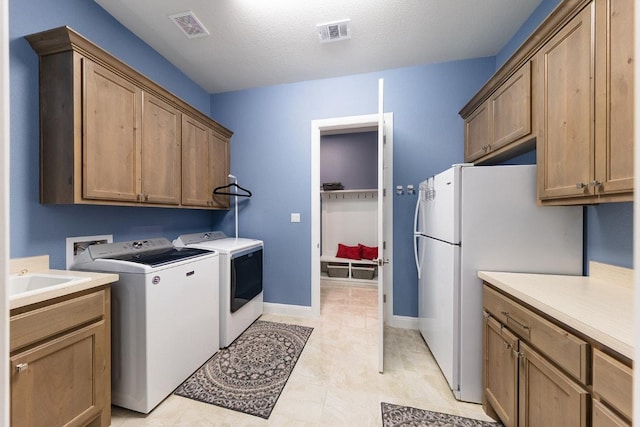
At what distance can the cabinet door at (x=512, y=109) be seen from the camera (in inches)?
62.4

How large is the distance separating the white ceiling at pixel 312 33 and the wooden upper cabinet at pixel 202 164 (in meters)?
0.72

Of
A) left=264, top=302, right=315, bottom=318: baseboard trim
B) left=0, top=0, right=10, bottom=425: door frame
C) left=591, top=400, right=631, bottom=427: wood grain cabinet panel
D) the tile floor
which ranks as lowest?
the tile floor

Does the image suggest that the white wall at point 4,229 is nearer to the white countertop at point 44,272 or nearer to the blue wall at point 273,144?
the white countertop at point 44,272

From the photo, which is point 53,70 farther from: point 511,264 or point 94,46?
point 511,264

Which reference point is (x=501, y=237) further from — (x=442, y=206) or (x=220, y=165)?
(x=220, y=165)

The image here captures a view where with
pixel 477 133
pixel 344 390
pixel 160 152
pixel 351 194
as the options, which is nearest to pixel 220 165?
pixel 160 152

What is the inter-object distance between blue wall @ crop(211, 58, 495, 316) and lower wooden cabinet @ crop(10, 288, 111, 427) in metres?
1.80

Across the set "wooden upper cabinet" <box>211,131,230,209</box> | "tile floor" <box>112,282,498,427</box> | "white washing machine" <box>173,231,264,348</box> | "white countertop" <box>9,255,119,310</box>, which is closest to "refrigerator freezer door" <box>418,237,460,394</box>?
"tile floor" <box>112,282,498,427</box>

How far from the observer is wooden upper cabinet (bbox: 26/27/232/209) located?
150 centimetres

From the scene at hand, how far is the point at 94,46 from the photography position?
1.57 meters

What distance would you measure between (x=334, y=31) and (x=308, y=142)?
1.11 metres

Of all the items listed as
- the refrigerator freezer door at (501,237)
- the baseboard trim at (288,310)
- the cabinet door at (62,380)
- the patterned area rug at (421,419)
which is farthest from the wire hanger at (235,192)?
the patterned area rug at (421,419)

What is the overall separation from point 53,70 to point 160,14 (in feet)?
3.01

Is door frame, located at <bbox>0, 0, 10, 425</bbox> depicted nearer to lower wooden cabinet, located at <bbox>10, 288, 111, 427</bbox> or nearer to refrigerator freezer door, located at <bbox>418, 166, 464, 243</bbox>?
lower wooden cabinet, located at <bbox>10, 288, 111, 427</bbox>
